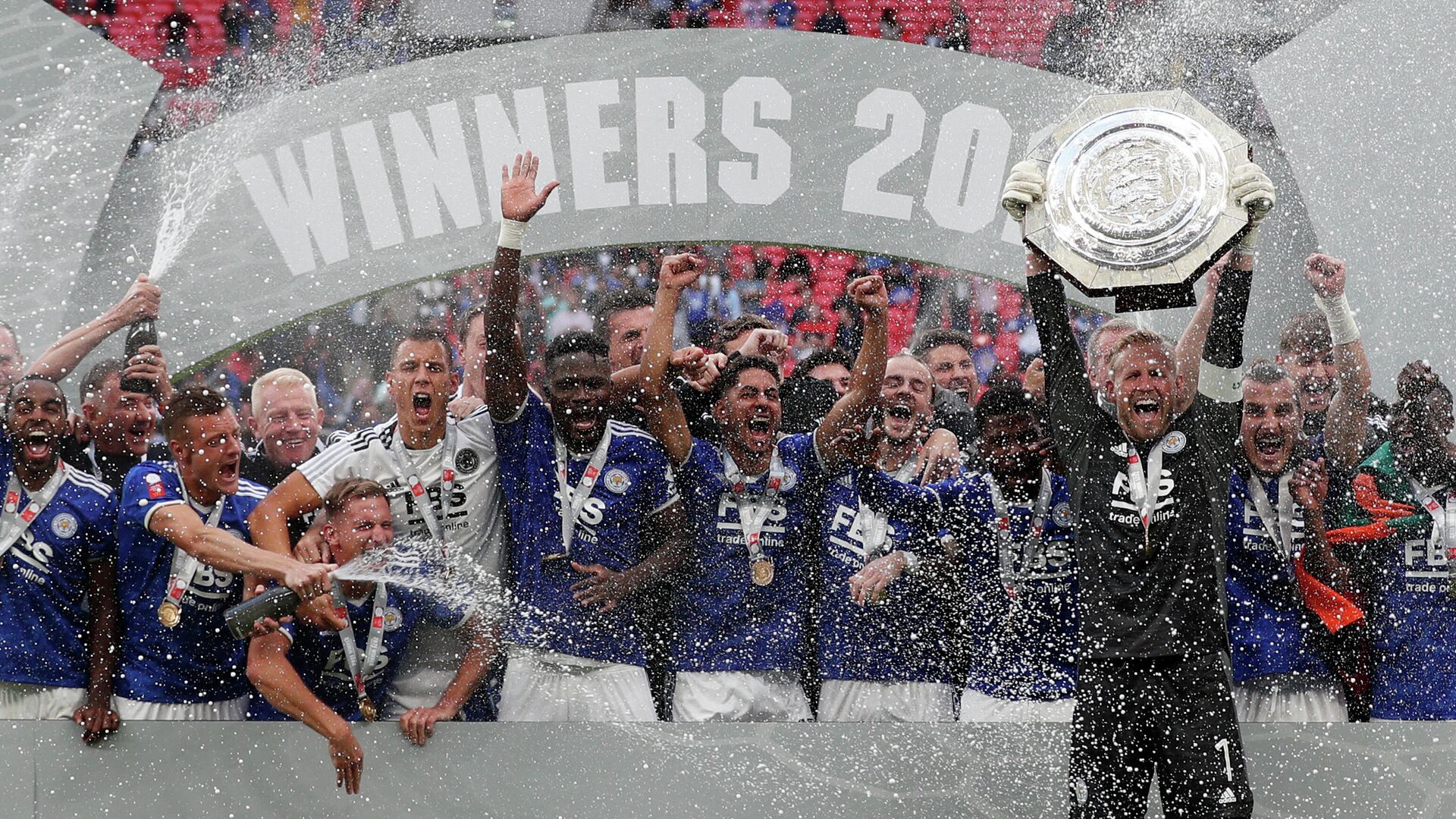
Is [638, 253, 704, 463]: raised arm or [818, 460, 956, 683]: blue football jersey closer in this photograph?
[638, 253, 704, 463]: raised arm

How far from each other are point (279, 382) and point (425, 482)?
0.77 metres

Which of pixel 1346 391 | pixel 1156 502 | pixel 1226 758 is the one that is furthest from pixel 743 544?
pixel 1346 391

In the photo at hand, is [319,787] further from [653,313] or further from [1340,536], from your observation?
[1340,536]

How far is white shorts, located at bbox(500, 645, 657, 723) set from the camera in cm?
470

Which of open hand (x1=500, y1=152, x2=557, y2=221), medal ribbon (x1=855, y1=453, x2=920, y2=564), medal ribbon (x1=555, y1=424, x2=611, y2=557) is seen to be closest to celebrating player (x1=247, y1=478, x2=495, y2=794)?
medal ribbon (x1=555, y1=424, x2=611, y2=557)

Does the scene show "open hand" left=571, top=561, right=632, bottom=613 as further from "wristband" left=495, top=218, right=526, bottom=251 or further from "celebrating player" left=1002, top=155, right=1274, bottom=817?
"celebrating player" left=1002, top=155, right=1274, bottom=817

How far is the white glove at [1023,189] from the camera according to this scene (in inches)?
153

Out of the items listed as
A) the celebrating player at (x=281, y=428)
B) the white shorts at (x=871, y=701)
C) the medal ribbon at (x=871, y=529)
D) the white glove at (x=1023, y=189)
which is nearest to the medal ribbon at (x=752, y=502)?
the medal ribbon at (x=871, y=529)

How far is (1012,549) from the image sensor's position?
467cm

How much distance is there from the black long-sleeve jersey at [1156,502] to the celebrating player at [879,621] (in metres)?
0.75

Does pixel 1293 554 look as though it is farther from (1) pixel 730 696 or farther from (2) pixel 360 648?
→ (2) pixel 360 648

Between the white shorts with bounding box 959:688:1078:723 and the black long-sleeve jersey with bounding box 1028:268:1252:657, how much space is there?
2.67 ft

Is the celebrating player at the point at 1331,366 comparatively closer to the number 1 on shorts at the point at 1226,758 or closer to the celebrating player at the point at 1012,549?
the celebrating player at the point at 1012,549

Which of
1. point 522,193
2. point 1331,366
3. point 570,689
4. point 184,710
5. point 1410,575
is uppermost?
point 522,193
